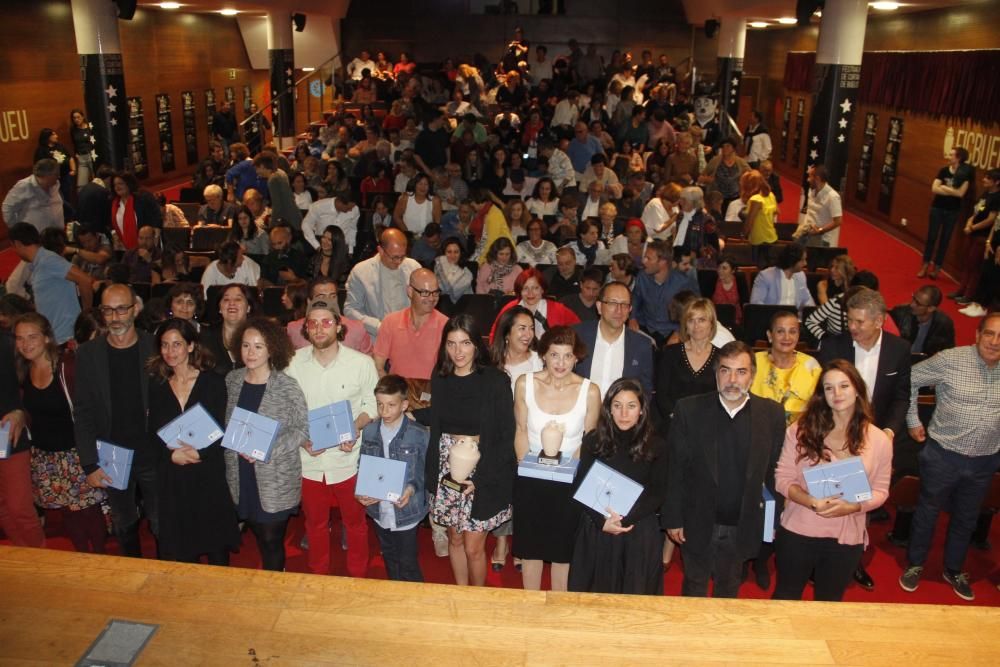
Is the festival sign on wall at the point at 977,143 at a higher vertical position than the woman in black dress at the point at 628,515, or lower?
higher

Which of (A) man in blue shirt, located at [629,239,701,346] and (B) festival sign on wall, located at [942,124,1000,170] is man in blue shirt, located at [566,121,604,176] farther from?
(A) man in blue shirt, located at [629,239,701,346]

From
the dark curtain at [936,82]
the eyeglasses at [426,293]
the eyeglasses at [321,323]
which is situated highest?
the dark curtain at [936,82]

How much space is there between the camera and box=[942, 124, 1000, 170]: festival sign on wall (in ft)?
33.8

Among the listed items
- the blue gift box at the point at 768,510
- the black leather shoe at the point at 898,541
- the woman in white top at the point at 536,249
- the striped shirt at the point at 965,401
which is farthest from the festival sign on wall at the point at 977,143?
the blue gift box at the point at 768,510

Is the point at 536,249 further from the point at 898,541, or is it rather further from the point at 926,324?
the point at 898,541

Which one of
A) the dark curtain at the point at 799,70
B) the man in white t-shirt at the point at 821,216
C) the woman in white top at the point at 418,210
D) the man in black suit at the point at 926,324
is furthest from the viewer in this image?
the dark curtain at the point at 799,70

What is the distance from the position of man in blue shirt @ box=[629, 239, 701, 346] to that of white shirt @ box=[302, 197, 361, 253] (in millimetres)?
3460

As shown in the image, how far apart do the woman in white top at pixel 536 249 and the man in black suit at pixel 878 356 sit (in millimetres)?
3886

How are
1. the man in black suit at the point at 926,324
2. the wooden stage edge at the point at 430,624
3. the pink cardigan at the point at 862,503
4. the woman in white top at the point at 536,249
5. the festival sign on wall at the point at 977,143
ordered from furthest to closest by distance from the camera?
the festival sign on wall at the point at 977,143 < the woman in white top at the point at 536,249 < the man in black suit at the point at 926,324 < the pink cardigan at the point at 862,503 < the wooden stage edge at the point at 430,624

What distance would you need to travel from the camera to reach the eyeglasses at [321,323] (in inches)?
152

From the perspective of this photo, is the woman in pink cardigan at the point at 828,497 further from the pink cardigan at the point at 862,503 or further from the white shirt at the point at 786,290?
the white shirt at the point at 786,290

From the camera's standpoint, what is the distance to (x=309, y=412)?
382cm

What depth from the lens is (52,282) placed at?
5.79m

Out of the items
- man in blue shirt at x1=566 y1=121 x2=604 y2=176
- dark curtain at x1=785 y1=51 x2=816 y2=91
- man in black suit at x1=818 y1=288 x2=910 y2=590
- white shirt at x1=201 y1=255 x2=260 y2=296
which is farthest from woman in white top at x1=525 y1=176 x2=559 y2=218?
dark curtain at x1=785 y1=51 x2=816 y2=91
